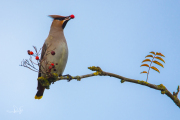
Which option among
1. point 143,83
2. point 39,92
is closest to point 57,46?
point 39,92

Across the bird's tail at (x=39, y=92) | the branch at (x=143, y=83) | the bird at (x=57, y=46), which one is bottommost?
the bird's tail at (x=39, y=92)

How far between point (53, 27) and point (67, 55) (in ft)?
2.72

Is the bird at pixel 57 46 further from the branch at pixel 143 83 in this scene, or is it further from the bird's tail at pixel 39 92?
the branch at pixel 143 83

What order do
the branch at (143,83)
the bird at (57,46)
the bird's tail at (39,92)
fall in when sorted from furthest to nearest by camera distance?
1. the bird's tail at (39,92)
2. the bird at (57,46)
3. the branch at (143,83)

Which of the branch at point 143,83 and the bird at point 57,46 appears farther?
the bird at point 57,46

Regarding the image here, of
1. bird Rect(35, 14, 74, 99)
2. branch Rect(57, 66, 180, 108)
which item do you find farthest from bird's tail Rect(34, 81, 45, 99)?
branch Rect(57, 66, 180, 108)

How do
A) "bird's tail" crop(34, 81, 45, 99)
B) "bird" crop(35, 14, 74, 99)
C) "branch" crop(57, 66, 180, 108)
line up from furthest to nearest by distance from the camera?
1. "bird's tail" crop(34, 81, 45, 99)
2. "bird" crop(35, 14, 74, 99)
3. "branch" crop(57, 66, 180, 108)

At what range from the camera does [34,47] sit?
3.37m

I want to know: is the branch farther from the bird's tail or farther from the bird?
the bird's tail

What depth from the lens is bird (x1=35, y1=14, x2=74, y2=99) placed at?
4.35 meters

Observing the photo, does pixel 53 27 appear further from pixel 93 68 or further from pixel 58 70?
pixel 93 68

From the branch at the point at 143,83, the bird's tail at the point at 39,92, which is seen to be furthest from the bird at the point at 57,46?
the branch at the point at 143,83

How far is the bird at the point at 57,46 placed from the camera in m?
4.35

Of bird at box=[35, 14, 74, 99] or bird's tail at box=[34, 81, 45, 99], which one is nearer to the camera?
bird at box=[35, 14, 74, 99]
